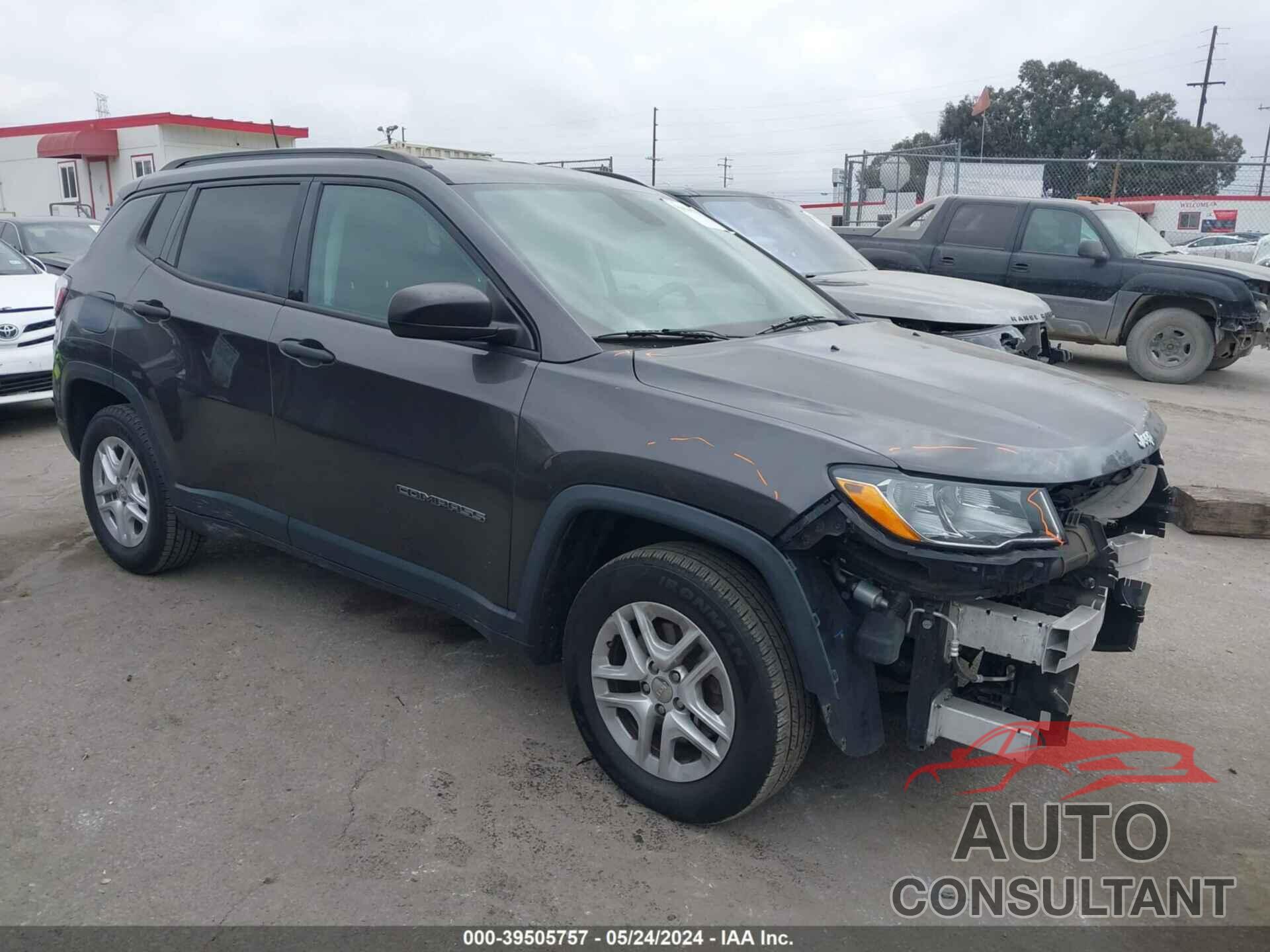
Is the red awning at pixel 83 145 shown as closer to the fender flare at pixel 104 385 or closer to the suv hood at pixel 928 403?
the fender flare at pixel 104 385

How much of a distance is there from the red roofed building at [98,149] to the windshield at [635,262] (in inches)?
1183

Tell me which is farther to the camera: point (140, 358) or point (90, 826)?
point (140, 358)

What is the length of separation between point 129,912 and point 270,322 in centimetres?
205

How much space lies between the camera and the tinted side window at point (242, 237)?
12.6 feet

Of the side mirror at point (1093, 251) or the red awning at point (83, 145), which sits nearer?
the side mirror at point (1093, 251)

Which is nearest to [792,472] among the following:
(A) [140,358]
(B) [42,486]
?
(A) [140,358]

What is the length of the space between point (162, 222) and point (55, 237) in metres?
9.71

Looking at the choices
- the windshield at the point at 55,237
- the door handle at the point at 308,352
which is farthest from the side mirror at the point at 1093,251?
the windshield at the point at 55,237

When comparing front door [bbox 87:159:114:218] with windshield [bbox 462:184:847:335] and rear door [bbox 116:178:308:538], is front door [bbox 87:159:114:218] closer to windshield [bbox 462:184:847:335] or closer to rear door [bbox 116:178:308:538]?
rear door [bbox 116:178:308:538]

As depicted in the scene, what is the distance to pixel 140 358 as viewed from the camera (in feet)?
14.0

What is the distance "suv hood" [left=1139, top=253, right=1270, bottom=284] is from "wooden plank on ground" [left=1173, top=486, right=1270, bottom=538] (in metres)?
5.43

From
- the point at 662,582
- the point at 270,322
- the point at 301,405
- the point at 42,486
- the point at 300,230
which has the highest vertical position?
the point at 300,230

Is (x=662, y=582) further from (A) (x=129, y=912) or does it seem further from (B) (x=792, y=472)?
(A) (x=129, y=912)

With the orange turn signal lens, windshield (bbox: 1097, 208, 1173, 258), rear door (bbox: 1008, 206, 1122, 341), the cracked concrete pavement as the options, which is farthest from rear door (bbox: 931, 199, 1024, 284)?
the orange turn signal lens
